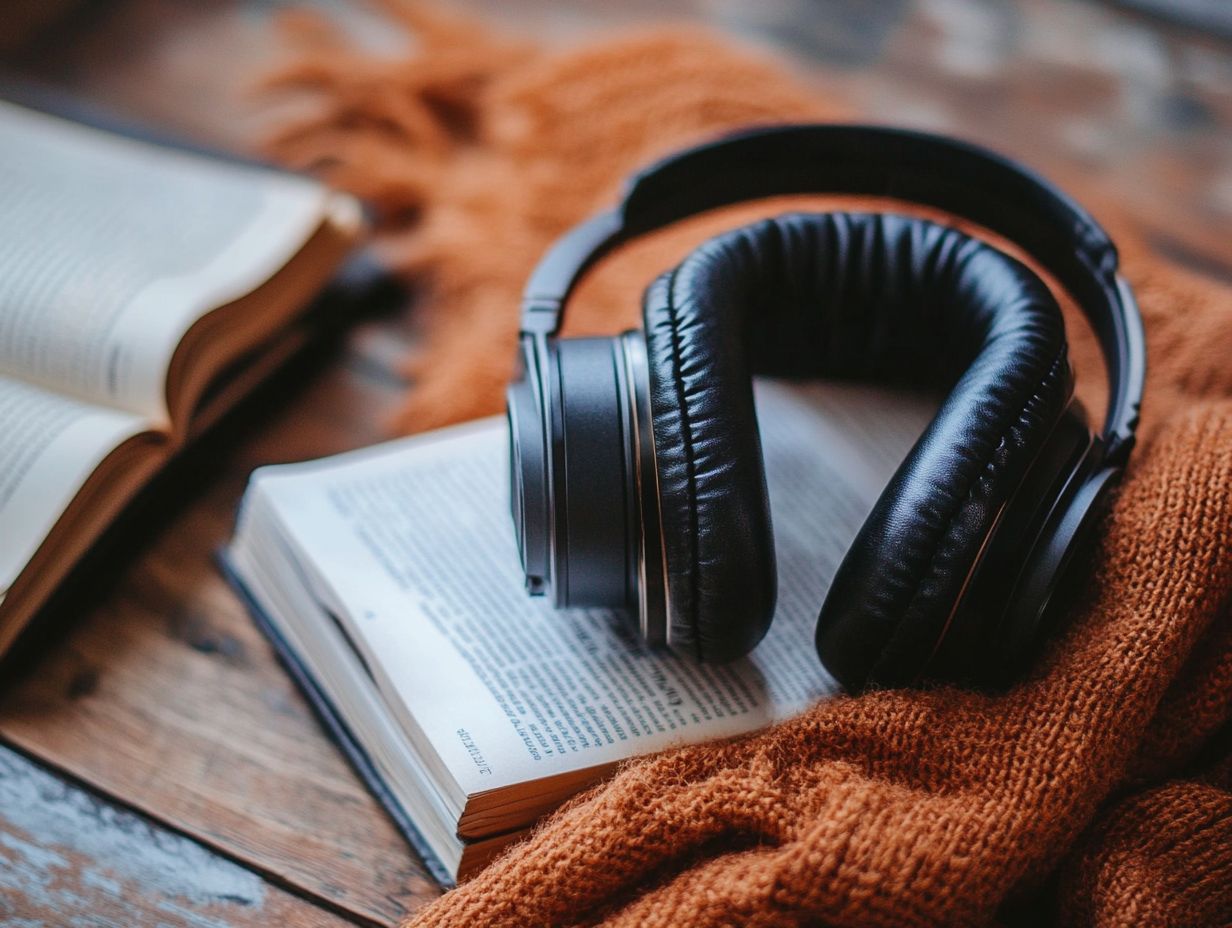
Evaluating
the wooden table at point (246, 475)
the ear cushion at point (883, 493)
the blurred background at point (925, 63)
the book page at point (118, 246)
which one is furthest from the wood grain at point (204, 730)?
the blurred background at point (925, 63)

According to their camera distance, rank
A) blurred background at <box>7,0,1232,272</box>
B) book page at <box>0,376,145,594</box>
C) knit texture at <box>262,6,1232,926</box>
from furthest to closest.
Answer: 1. blurred background at <box>7,0,1232,272</box>
2. book page at <box>0,376,145,594</box>
3. knit texture at <box>262,6,1232,926</box>

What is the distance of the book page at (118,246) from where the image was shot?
0.70 meters

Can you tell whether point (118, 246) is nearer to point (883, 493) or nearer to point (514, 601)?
point (514, 601)

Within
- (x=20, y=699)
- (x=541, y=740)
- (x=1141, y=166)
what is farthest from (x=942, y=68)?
(x=20, y=699)

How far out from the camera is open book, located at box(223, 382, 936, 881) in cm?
57

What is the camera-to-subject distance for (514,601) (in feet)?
2.11

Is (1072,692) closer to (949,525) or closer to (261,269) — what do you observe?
(949,525)

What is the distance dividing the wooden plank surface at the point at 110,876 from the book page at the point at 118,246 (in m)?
0.25

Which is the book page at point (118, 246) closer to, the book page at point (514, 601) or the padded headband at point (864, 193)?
the book page at point (514, 601)

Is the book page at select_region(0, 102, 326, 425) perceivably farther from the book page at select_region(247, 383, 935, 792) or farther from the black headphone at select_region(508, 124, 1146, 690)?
the black headphone at select_region(508, 124, 1146, 690)

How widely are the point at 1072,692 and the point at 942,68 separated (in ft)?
2.47

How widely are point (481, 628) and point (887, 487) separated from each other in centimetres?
25

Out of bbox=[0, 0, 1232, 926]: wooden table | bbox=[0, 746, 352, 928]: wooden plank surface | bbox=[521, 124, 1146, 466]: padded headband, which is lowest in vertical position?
bbox=[0, 746, 352, 928]: wooden plank surface

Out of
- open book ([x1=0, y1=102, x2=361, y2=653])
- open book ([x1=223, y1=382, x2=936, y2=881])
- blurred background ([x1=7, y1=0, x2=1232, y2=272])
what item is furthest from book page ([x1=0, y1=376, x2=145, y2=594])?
blurred background ([x1=7, y1=0, x2=1232, y2=272])
